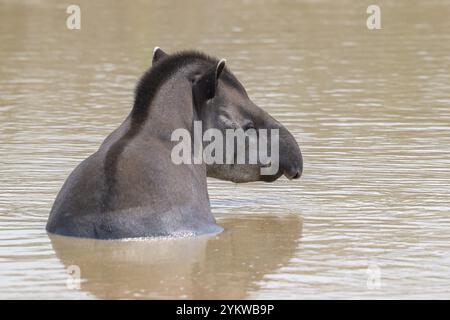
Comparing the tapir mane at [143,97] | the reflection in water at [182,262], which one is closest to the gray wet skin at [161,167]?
the tapir mane at [143,97]

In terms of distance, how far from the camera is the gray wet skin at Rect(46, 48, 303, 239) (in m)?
11.6

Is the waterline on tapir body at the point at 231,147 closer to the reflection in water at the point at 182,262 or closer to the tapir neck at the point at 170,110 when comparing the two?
the tapir neck at the point at 170,110

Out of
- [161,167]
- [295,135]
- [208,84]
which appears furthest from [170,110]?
[295,135]

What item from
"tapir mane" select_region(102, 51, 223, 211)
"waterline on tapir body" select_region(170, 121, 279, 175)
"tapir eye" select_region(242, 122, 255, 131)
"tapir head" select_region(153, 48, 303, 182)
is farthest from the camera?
"tapir eye" select_region(242, 122, 255, 131)

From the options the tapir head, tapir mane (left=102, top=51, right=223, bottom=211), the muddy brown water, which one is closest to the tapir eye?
the tapir head

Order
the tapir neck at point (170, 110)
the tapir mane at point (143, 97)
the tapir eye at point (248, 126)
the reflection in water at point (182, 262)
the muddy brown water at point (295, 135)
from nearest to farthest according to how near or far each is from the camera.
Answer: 1. the reflection in water at point (182, 262)
2. the muddy brown water at point (295, 135)
3. the tapir mane at point (143, 97)
4. the tapir neck at point (170, 110)
5. the tapir eye at point (248, 126)

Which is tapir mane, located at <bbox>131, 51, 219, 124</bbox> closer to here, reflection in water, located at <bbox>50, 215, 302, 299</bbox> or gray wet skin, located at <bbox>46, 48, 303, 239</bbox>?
gray wet skin, located at <bbox>46, 48, 303, 239</bbox>

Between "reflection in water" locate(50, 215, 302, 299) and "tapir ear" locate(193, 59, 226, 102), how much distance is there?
1245mm

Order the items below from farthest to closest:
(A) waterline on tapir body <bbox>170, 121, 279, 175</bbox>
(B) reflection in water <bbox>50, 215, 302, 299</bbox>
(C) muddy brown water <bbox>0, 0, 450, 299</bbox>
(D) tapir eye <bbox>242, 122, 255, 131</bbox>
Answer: (D) tapir eye <bbox>242, 122, 255, 131</bbox>, (A) waterline on tapir body <bbox>170, 121, 279, 175</bbox>, (C) muddy brown water <bbox>0, 0, 450, 299</bbox>, (B) reflection in water <bbox>50, 215, 302, 299</bbox>

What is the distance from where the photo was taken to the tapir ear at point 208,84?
1256 cm

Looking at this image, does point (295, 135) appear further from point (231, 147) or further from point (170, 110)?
point (170, 110)

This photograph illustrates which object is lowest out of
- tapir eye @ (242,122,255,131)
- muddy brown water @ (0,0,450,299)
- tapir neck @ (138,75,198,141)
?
muddy brown water @ (0,0,450,299)
